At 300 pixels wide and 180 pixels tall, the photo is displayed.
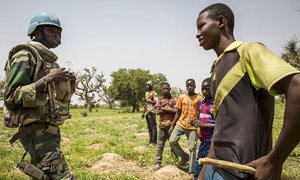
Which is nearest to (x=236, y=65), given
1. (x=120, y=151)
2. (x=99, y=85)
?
(x=120, y=151)

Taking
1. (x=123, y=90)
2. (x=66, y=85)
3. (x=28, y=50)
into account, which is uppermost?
(x=28, y=50)

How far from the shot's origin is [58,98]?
359 cm

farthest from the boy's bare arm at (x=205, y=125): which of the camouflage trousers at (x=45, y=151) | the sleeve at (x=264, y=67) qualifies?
the sleeve at (x=264, y=67)

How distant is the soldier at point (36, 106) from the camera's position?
3143 mm

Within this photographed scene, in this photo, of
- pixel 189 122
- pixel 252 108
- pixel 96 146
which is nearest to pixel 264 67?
pixel 252 108

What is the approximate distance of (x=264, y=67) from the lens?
1.67 meters

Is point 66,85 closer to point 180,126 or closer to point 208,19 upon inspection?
point 208,19

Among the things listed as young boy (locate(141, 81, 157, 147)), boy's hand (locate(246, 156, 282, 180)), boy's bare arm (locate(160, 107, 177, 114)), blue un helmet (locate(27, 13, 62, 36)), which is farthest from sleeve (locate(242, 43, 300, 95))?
young boy (locate(141, 81, 157, 147))

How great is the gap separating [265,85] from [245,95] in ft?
0.63

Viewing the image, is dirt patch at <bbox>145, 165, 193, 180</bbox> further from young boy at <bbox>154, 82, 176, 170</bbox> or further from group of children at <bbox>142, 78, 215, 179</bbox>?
young boy at <bbox>154, 82, 176, 170</bbox>

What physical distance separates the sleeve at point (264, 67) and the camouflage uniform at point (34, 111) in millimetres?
2326

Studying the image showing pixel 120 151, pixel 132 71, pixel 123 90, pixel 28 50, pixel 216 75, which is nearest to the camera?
pixel 216 75

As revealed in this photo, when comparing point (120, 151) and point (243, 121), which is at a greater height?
point (243, 121)

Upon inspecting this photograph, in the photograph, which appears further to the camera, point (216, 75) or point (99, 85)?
point (99, 85)
